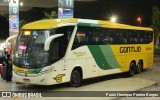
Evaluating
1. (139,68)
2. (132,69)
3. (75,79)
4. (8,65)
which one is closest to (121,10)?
(139,68)

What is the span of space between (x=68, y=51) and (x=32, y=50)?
1604mm

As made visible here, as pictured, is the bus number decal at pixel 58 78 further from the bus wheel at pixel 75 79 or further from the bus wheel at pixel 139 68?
the bus wheel at pixel 139 68

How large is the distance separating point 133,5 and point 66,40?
3900 centimetres

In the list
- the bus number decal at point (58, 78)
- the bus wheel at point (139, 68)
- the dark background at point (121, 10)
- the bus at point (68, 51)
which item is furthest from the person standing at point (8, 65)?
the dark background at point (121, 10)

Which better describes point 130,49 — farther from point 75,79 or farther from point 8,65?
point 8,65

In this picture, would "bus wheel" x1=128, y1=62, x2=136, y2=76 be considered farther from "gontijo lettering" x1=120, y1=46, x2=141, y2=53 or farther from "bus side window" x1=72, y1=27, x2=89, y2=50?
"bus side window" x1=72, y1=27, x2=89, y2=50

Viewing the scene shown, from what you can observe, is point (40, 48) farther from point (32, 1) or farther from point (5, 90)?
point (32, 1)

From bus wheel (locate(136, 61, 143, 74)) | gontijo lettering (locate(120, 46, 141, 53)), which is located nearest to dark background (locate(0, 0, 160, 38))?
bus wheel (locate(136, 61, 143, 74))

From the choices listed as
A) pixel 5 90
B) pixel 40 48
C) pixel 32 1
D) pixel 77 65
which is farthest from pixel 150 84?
pixel 32 1

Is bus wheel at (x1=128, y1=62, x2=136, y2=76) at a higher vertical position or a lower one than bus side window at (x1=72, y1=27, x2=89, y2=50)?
lower

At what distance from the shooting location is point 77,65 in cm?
1547

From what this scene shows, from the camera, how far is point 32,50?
14016 mm

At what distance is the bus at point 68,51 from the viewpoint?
45.6 ft

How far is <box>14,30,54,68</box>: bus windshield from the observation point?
13.9 metres
